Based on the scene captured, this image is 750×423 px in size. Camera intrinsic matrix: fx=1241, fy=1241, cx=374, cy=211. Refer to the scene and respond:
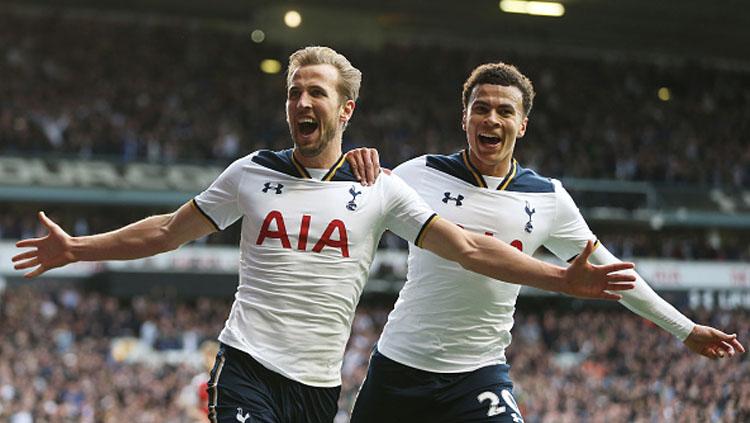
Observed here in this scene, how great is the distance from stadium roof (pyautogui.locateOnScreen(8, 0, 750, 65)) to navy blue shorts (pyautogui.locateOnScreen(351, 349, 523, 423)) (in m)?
28.6

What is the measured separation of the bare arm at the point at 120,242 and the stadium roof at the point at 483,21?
2912 centimetres

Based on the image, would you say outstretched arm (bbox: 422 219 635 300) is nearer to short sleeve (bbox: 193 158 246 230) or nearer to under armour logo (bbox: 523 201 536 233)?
under armour logo (bbox: 523 201 536 233)

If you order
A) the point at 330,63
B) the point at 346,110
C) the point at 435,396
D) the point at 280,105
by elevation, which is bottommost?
the point at 435,396

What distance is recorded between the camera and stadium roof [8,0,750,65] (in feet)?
113

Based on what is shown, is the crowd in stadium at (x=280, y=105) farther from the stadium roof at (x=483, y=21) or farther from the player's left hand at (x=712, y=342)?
the player's left hand at (x=712, y=342)

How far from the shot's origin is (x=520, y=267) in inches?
197

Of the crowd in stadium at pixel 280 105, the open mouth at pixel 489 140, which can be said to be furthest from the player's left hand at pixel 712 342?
the crowd in stadium at pixel 280 105

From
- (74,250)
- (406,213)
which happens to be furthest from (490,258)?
(74,250)

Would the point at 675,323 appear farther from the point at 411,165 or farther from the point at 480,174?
the point at 411,165

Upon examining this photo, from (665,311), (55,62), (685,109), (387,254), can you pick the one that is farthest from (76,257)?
(685,109)

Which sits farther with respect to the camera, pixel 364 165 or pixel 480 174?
pixel 480 174

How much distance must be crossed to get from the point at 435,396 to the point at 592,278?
3.92 ft

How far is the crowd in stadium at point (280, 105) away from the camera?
99.1ft

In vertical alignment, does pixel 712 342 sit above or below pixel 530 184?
below
